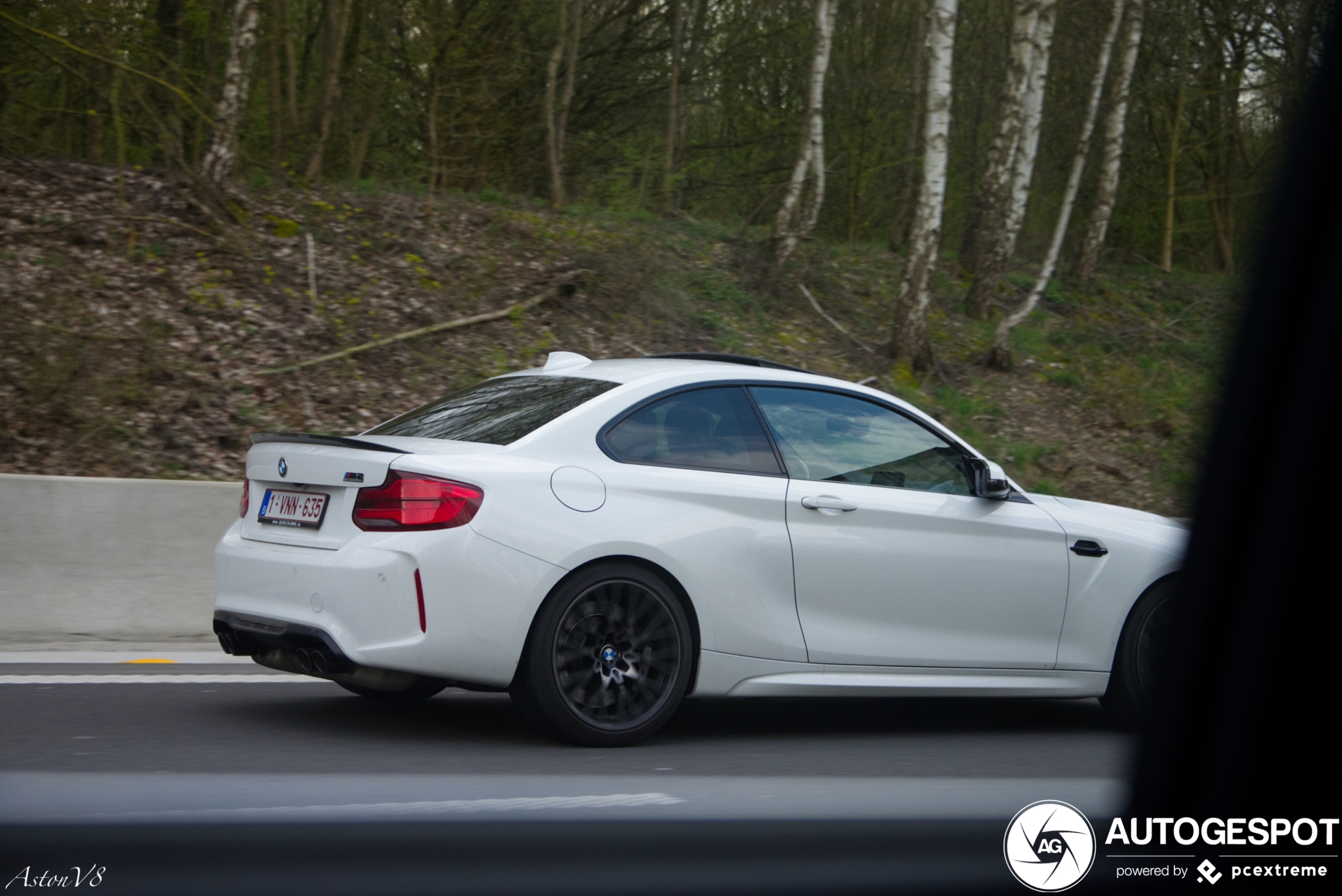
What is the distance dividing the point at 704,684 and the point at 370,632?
1.37 metres

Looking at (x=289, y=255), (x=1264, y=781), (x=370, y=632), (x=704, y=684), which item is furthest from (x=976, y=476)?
(x=289, y=255)

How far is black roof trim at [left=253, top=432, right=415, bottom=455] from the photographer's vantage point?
16.8 ft

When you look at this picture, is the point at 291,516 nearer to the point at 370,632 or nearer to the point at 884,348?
the point at 370,632

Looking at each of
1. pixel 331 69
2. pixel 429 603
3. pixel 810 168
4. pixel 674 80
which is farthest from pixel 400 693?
pixel 674 80

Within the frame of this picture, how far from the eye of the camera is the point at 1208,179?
82.9 feet

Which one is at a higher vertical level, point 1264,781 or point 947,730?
point 1264,781

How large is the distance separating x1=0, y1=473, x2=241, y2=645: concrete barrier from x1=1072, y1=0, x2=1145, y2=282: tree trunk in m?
16.5

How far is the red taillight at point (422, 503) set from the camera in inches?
193

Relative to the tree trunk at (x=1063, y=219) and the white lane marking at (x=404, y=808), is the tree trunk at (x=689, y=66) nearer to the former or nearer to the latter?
the tree trunk at (x=1063, y=219)

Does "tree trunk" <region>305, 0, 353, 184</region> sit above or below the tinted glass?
above

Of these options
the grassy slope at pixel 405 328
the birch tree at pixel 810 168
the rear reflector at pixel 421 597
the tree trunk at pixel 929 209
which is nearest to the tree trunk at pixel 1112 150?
the grassy slope at pixel 405 328

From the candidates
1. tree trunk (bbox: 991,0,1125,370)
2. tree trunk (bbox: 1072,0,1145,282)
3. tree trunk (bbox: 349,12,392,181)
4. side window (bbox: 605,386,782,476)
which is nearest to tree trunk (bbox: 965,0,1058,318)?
tree trunk (bbox: 991,0,1125,370)

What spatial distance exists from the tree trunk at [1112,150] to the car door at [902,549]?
52.6 feet

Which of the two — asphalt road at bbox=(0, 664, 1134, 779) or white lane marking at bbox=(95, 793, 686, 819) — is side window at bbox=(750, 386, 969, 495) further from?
white lane marking at bbox=(95, 793, 686, 819)
